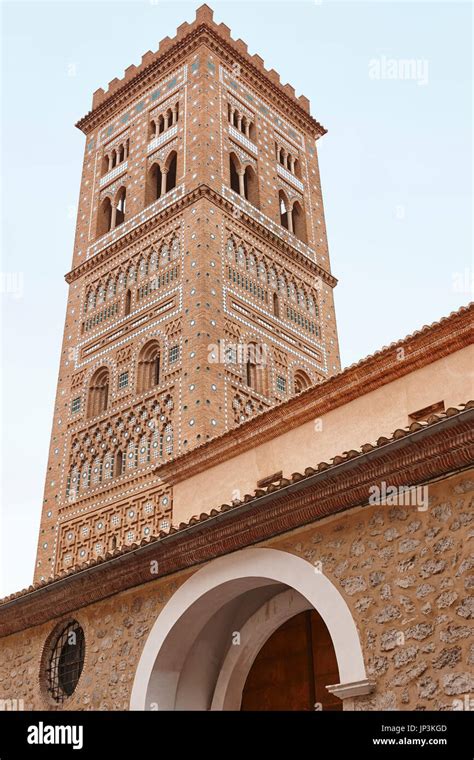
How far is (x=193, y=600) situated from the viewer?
746 centimetres

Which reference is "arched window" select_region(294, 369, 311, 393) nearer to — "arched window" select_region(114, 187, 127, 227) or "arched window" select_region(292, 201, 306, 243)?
"arched window" select_region(292, 201, 306, 243)

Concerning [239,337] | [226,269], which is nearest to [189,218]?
[226,269]

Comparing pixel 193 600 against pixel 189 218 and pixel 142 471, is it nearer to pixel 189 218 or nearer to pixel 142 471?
pixel 142 471

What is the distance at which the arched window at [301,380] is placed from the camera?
704 inches

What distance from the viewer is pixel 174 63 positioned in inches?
843

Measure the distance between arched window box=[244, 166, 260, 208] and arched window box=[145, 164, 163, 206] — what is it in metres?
2.07

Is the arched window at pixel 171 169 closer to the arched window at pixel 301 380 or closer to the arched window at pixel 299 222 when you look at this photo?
the arched window at pixel 299 222

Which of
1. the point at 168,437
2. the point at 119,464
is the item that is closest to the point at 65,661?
the point at 168,437

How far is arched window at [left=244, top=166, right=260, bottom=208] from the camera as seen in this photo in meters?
20.0

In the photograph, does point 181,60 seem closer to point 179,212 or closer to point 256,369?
point 179,212

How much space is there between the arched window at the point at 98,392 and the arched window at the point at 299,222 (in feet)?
20.6

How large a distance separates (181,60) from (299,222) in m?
5.08

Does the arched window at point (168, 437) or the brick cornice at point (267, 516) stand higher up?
the arched window at point (168, 437)

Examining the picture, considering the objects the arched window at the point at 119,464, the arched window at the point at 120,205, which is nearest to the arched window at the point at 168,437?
the arched window at the point at 119,464
